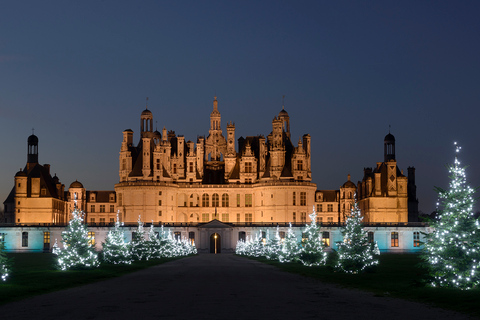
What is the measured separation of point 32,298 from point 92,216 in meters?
114

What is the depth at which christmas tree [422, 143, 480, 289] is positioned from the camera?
27875 mm

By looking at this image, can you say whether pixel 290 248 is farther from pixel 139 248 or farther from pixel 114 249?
pixel 139 248

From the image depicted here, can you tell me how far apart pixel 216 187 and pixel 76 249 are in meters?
86.0

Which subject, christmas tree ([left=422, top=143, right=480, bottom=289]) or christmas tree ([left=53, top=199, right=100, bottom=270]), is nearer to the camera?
christmas tree ([left=422, top=143, right=480, bottom=289])

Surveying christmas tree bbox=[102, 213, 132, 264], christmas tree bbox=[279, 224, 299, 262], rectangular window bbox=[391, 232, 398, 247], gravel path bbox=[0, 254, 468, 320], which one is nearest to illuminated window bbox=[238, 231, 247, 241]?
rectangular window bbox=[391, 232, 398, 247]

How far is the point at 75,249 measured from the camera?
1756 inches

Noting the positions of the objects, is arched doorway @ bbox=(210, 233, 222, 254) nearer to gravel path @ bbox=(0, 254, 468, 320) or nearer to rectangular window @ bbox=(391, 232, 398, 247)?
rectangular window @ bbox=(391, 232, 398, 247)

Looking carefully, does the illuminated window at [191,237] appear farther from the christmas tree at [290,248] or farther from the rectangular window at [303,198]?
the christmas tree at [290,248]

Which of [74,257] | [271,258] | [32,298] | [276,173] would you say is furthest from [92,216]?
[32,298]

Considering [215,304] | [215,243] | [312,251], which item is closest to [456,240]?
[215,304]

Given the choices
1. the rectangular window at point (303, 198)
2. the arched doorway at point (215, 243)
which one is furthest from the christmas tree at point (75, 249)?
the rectangular window at point (303, 198)

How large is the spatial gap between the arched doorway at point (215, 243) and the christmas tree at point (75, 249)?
7556cm

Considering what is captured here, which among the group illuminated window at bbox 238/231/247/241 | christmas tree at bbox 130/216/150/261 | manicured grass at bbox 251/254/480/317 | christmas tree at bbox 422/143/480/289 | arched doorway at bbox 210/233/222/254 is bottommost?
arched doorway at bbox 210/233/222/254

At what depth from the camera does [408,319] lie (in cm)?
2045
